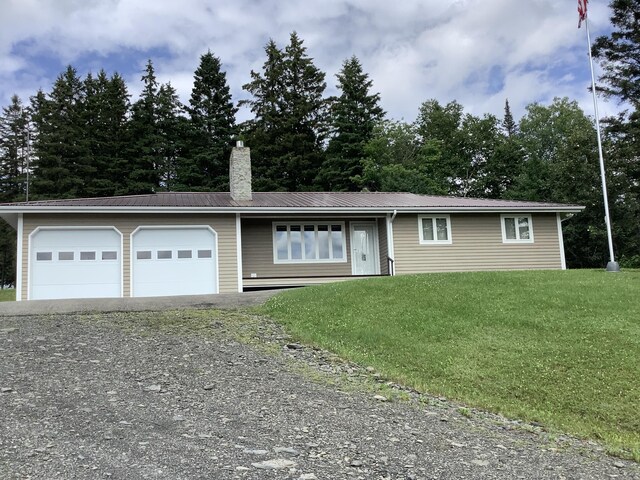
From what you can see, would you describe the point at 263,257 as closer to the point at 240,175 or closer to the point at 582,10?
the point at 240,175

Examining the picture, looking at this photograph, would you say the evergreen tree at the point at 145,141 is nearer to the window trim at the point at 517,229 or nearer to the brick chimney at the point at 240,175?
the brick chimney at the point at 240,175

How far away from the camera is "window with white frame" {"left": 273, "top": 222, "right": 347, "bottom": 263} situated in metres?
17.0

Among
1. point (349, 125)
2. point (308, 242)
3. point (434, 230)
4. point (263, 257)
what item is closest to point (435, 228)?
point (434, 230)

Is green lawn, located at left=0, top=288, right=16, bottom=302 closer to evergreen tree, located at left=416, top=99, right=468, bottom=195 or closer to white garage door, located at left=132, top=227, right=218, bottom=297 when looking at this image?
white garage door, located at left=132, top=227, right=218, bottom=297

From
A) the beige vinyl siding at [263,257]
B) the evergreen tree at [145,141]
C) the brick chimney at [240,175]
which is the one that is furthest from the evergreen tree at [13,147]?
the beige vinyl siding at [263,257]

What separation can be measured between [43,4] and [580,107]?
1736 inches

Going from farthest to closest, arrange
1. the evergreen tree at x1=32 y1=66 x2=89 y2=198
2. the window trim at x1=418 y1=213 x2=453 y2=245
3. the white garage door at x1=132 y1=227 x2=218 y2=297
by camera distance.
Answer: the evergreen tree at x1=32 y1=66 x2=89 y2=198, the window trim at x1=418 y1=213 x2=453 y2=245, the white garage door at x1=132 y1=227 x2=218 y2=297

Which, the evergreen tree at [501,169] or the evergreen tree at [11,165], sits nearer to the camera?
the evergreen tree at [11,165]

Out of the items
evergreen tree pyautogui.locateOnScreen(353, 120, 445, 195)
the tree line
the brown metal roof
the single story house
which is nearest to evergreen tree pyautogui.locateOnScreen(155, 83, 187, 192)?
the tree line

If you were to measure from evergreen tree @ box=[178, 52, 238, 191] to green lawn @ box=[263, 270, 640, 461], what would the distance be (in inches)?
927

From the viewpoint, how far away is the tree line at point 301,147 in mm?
30000

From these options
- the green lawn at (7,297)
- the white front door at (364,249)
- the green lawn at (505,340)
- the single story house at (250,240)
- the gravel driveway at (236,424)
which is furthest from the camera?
the green lawn at (7,297)

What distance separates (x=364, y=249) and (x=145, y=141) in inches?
881

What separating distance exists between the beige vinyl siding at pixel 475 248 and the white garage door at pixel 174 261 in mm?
6165
